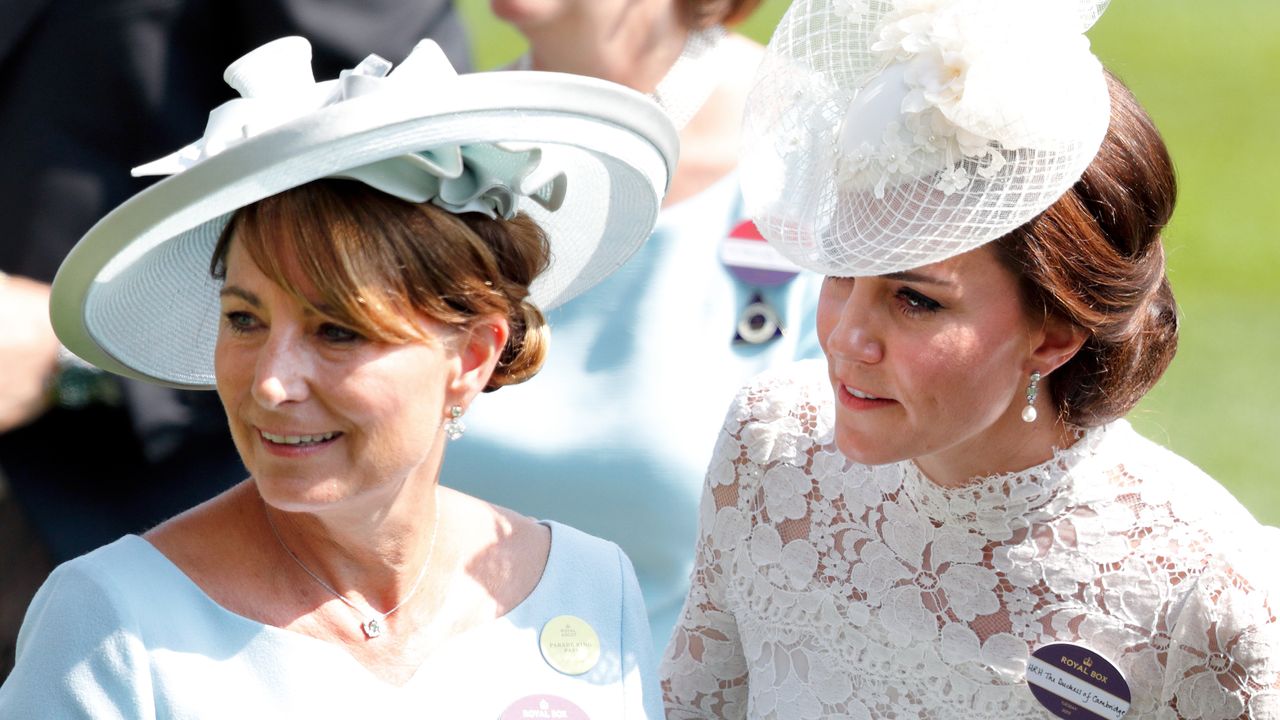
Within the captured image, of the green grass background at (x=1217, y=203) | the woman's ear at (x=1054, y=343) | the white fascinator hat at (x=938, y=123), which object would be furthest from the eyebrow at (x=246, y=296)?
the green grass background at (x=1217, y=203)

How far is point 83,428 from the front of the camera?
3.23 meters

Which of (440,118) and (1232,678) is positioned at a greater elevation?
(440,118)

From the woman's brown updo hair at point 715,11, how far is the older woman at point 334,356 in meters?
1.27

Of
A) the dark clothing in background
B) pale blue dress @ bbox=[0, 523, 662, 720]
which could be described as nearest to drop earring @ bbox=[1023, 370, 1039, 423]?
pale blue dress @ bbox=[0, 523, 662, 720]

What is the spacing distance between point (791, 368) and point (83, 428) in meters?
1.43

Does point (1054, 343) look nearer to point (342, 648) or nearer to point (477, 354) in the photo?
point (477, 354)

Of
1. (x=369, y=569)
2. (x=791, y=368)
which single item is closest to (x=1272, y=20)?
(x=791, y=368)

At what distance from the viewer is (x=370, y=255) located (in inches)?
96.3

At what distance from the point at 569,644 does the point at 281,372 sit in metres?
0.80

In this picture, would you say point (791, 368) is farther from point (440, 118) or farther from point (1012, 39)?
point (440, 118)

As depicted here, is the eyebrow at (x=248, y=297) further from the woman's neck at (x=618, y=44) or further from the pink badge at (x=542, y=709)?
the woman's neck at (x=618, y=44)

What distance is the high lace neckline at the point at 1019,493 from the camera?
123 inches

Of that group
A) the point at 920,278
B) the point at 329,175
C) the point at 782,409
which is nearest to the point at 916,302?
the point at 920,278

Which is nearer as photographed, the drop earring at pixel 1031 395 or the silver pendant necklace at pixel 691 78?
the drop earring at pixel 1031 395
